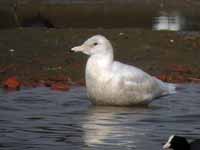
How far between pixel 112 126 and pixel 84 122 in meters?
0.47

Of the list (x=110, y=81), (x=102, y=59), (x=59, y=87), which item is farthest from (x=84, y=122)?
(x=59, y=87)

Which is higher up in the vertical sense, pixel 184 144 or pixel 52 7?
pixel 184 144

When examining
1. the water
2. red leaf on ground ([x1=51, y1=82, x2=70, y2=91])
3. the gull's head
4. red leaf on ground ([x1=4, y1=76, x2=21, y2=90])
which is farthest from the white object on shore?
red leaf on ground ([x1=4, y1=76, x2=21, y2=90])

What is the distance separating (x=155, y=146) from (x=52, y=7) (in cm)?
2671

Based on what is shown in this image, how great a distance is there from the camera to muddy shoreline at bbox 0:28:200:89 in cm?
1623

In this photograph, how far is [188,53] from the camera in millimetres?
19016

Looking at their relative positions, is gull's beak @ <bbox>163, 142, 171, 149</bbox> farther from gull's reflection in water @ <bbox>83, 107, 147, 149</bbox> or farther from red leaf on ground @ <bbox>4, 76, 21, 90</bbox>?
red leaf on ground @ <bbox>4, 76, 21, 90</bbox>

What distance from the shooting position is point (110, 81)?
1272 cm

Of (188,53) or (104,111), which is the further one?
(188,53)

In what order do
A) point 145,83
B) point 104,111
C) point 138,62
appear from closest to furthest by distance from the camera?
1. point 104,111
2. point 145,83
3. point 138,62

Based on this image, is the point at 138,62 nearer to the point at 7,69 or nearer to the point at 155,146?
the point at 7,69

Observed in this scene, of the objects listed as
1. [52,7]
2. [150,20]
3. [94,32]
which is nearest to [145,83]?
[94,32]

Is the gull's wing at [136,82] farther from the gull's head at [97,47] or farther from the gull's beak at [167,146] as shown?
the gull's beak at [167,146]

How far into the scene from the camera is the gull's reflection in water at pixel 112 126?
9.98 meters
